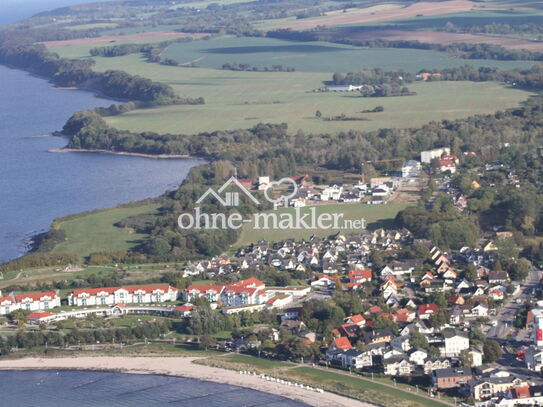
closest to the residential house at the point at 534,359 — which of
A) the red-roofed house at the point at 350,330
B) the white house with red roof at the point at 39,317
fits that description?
the red-roofed house at the point at 350,330

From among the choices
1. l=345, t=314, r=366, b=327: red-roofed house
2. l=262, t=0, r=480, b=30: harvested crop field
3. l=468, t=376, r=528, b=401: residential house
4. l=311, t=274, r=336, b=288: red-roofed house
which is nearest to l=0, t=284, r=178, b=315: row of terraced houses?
l=311, t=274, r=336, b=288: red-roofed house

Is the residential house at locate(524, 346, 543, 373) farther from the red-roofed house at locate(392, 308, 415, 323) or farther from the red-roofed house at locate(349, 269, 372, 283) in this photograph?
the red-roofed house at locate(349, 269, 372, 283)

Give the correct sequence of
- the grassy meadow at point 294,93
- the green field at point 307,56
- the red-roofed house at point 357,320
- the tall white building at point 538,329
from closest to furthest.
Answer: the tall white building at point 538,329
the red-roofed house at point 357,320
the grassy meadow at point 294,93
the green field at point 307,56

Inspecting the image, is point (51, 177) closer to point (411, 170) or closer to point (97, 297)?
point (411, 170)

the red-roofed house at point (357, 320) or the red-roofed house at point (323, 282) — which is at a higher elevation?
the red-roofed house at point (357, 320)

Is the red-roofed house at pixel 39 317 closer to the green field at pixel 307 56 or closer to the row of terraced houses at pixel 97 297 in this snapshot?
the row of terraced houses at pixel 97 297

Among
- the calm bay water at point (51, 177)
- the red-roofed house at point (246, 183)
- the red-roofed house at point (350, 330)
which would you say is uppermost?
the red-roofed house at point (350, 330)
